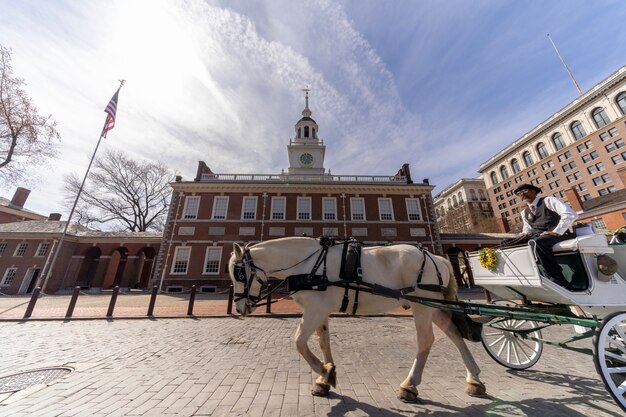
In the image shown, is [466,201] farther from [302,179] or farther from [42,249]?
[42,249]

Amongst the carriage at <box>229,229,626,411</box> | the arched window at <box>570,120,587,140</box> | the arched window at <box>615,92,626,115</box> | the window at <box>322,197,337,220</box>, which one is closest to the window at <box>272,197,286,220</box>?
the window at <box>322,197,337,220</box>

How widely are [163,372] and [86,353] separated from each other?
255cm

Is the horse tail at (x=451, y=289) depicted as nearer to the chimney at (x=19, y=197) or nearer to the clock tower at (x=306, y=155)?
the clock tower at (x=306, y=155)

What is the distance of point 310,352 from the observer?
2.99m

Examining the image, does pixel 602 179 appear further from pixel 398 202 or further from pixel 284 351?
pixel 284 351

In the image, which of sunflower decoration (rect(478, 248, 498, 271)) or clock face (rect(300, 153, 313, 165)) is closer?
sunflower decoration (rect(478, 248, 498, 271))

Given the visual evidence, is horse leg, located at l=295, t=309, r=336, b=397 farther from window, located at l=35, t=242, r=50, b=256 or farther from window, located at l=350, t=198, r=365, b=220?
Answer: window, located at l=35, t=242, r=50, b=256

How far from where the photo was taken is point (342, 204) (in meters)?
21.5

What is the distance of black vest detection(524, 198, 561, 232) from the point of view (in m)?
3.55

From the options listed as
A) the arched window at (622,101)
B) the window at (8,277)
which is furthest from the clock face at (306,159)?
the arched window at (622,101)

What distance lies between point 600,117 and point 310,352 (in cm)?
6815

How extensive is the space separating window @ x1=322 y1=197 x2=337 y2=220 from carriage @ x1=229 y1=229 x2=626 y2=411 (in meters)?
17.3

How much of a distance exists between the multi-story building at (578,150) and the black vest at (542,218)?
28778 millimetres

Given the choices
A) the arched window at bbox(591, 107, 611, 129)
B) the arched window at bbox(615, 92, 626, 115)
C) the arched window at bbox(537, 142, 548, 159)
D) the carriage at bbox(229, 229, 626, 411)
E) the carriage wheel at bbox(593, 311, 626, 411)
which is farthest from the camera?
the arched window at bbox(537, 142, 548, 159)
